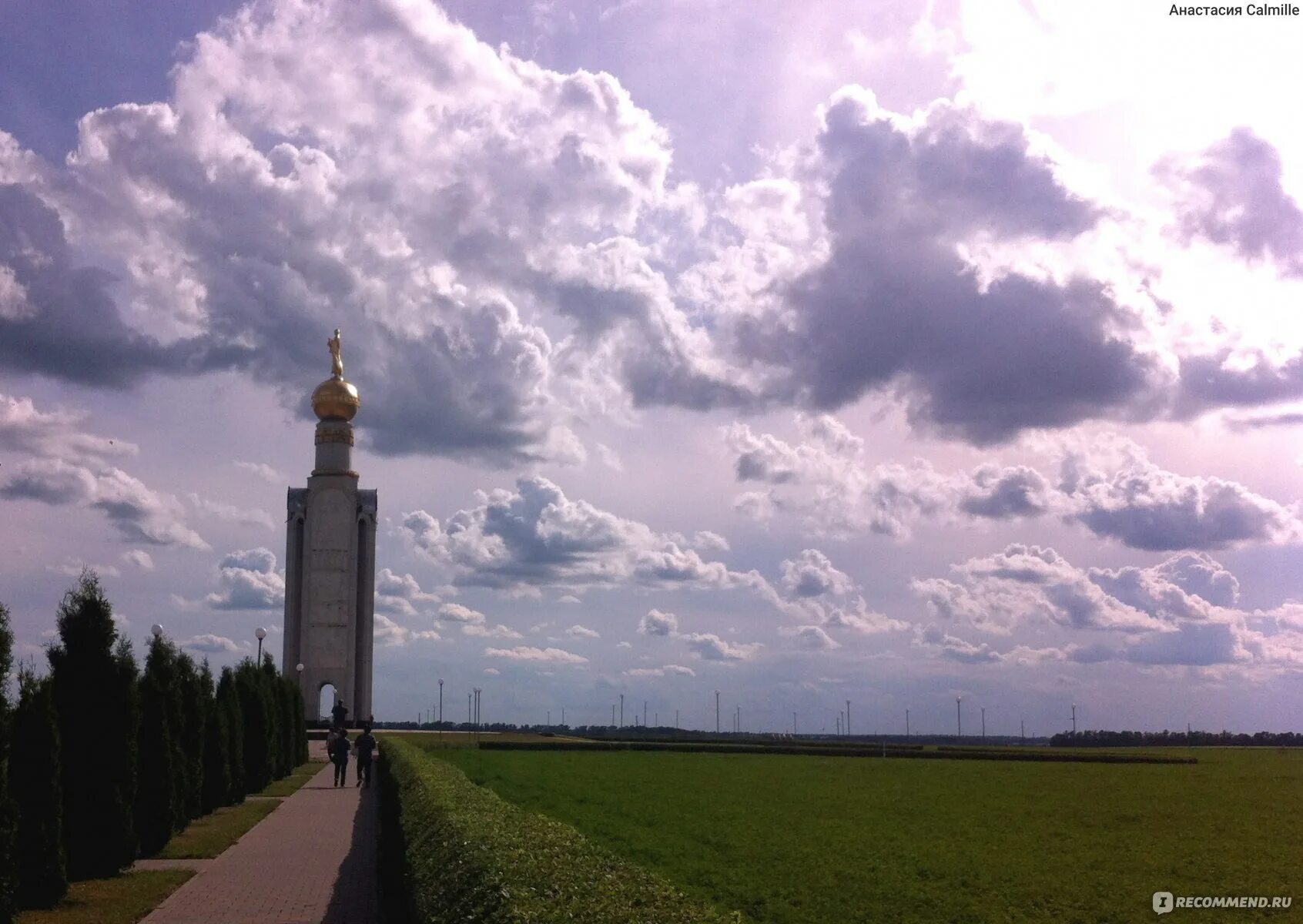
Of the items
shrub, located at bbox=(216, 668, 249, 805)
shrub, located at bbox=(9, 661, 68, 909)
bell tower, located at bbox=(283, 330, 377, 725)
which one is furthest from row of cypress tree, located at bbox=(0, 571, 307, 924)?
bell tower, located at bbox=(283, 330, 377, 725)

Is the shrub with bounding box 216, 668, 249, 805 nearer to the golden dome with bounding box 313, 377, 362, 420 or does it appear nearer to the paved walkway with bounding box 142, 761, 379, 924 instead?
the paved walkway with bounding box 142, 761, 379, 924

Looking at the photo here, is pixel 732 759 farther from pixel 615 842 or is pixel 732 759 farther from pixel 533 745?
pixel 615 842

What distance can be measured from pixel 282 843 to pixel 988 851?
10.1 m

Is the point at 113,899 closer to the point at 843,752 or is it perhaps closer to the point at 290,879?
the point at 290,879

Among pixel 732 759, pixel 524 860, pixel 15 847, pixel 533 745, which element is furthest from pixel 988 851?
pixel 533 745

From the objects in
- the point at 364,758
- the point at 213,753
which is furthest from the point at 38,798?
the point at 364,758

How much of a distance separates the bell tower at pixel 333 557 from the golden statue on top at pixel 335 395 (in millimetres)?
38

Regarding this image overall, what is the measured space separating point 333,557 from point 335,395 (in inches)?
315

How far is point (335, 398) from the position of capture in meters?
61.0

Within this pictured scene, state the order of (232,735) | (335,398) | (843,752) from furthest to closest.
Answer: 1. (335,398)
2. (843,752)
3. (232,735)

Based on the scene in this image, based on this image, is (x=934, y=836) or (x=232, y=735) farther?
(x=232, y=735)

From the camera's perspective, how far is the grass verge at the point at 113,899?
11750 millimetres

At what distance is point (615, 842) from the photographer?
1770 centimetres

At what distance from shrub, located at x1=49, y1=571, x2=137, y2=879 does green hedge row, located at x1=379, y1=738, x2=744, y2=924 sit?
11.7ft
